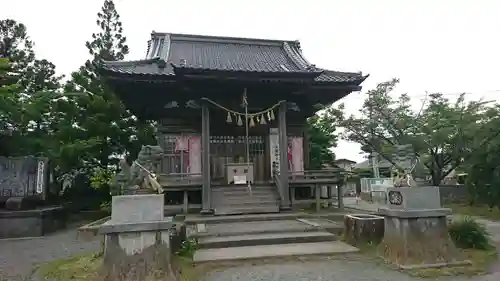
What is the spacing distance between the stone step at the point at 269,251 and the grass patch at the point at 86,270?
330 millimetres

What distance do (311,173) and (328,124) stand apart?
50.3 ft

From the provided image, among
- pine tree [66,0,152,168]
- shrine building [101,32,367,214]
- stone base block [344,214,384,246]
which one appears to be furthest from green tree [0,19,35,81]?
stone base block [344,214,384,246]

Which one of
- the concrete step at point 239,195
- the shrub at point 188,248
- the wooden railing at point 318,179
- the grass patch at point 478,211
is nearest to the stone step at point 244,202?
the concrete step at point 239,195

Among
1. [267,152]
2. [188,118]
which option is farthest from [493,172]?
[188,118]

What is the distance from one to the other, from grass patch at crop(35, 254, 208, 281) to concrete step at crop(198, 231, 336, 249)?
1094 mm

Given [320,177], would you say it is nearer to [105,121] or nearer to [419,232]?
[419,232]

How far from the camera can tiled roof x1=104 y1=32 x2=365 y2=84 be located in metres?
14.2

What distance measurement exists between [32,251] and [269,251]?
670 centimetres

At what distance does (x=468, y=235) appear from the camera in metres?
7.64

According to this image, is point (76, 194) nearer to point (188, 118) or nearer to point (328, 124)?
point (188, 118)

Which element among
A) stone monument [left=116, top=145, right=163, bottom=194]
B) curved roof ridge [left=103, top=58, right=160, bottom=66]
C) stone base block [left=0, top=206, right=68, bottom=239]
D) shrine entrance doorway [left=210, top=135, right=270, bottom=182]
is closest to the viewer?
stone monument [left=116, top=145, right=163, bottom=194]

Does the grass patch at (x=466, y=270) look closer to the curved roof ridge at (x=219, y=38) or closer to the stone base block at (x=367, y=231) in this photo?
the stone base block at (x=367, y=231)

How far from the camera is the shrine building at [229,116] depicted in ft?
40.2

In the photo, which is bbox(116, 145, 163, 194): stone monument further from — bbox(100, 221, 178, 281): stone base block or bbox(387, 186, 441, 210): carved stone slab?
bbox(387, 186, 441, 210): carved stone slab
